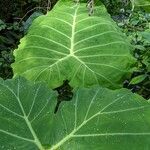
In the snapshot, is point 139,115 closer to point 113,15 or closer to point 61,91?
point 61,91

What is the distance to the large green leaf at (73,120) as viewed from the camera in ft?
6.18

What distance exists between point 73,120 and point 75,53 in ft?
2.62

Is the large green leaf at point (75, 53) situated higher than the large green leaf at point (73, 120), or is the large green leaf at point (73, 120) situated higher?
the large green leaf at point (73, 120)

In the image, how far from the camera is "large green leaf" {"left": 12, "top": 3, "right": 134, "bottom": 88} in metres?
2.57

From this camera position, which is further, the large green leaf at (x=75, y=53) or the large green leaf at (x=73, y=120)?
the large green leaf at (x=75, y=53)

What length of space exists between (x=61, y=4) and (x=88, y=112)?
1.49 metres

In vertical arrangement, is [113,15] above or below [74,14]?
below

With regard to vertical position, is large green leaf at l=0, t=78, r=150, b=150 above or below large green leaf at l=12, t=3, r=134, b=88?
above

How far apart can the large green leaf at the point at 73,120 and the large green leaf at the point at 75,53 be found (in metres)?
0.44

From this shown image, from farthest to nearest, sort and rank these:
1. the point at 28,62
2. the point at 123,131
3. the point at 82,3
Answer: the point at 82,3, the point at 28,62, the point at 123,131

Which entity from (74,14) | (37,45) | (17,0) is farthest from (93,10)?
(17,0)

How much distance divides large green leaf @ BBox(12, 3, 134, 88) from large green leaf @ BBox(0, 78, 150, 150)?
1.44ft

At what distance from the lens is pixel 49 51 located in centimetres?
273

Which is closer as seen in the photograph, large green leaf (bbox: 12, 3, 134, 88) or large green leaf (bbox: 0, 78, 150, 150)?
large green leaf (bbox: 0, 78, 150, 150)
